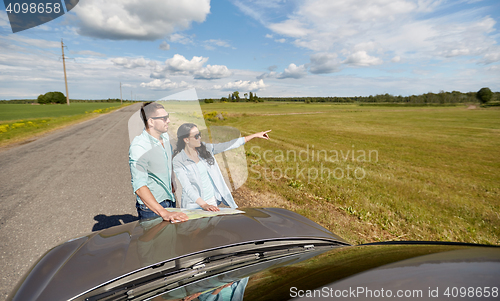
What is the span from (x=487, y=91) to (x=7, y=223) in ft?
394

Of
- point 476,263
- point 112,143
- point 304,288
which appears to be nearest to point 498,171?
point 476,263

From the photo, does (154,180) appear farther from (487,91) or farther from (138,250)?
(487,91)

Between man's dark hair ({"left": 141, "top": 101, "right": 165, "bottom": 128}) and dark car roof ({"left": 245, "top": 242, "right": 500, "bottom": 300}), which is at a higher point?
man's dark hair ({"left": 141, "top": 101, "right": 165, "bottom": 128})

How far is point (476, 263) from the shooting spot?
1.16 m

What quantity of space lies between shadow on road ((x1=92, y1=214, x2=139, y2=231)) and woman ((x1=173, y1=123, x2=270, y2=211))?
Result: 1.98 m

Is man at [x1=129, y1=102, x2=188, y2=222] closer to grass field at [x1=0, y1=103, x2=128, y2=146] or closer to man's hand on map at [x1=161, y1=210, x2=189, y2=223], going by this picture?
man's hand on map at [x1=161, y1=210, x2=189, y2=223]

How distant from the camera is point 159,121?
2.56 m

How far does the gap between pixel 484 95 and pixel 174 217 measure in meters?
117

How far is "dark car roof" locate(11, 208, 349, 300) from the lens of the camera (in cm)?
150

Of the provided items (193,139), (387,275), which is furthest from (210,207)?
(387,275)
